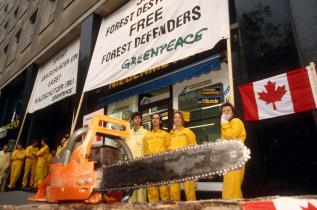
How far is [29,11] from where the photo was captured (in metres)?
15.6

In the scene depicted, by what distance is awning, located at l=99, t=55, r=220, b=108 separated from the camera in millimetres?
4895

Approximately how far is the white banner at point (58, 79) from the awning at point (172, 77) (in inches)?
59.9

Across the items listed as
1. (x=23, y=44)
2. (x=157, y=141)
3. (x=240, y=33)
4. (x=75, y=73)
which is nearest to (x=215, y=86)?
(x=240, y=33)

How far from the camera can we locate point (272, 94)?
3.67 meters

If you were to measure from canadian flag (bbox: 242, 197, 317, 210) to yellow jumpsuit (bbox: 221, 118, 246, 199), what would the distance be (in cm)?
228

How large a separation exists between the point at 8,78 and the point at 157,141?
13463 millimetres

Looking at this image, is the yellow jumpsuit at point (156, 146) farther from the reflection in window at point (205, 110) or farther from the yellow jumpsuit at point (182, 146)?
the reflection in window at point (205, 110)

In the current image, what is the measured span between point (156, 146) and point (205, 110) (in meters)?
1.54

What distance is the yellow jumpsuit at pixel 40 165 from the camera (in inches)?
353

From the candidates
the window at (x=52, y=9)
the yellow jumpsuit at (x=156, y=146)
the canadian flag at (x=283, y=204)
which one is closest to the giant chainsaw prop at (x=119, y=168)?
the canadian flag at (x=283, y=204)

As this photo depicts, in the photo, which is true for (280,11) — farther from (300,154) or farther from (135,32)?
(135,32)

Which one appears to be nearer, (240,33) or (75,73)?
(240,33)

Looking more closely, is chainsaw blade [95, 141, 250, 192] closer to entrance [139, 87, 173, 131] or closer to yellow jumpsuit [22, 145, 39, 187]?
entrance [139, 87, 173, 131]

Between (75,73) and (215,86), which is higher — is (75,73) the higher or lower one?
the higher one
